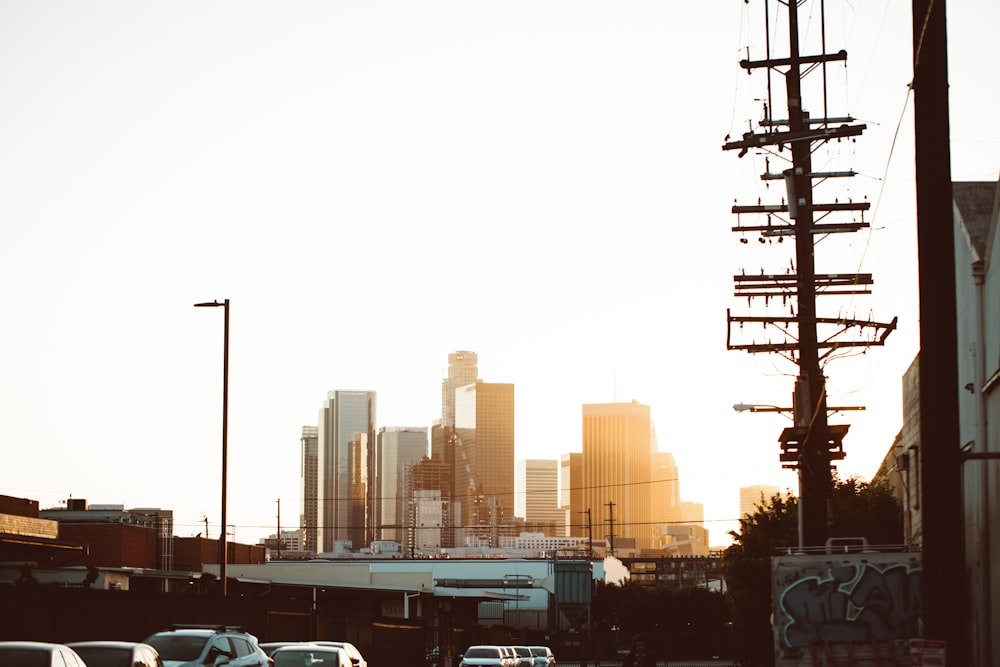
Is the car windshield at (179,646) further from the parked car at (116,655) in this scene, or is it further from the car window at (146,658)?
the parked car at (116,655)

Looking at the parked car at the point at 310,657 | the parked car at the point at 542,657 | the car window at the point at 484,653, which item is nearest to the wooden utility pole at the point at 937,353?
the parked car at the point at 310,657

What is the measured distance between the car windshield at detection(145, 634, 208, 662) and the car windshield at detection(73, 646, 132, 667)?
3723 millimetres

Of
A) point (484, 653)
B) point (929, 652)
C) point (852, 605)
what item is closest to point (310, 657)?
point (852, 605)

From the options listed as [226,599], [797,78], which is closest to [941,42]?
[797,78]

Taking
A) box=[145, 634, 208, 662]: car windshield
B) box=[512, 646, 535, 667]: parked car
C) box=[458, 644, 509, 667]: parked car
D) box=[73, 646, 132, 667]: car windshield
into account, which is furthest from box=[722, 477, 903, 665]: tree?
box=[73, 646, 132, 667]: car windshield

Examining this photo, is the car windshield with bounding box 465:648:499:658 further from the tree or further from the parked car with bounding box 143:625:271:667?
the parked car with bounding box 143:625:271:667

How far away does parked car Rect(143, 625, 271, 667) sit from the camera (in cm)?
2398

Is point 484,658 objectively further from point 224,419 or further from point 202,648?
point 202,648

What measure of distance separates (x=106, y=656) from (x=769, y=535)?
32.9 m

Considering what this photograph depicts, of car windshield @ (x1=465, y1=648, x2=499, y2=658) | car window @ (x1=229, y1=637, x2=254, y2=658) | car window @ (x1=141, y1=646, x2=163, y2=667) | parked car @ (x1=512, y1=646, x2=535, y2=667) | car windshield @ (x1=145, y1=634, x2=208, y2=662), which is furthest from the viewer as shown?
parked car @ (x1=512, y1=646, x2=535, y2=667)

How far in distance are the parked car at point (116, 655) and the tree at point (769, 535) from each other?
2483 cm

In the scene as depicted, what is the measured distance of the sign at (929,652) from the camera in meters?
13.6

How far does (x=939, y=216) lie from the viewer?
47.4ft

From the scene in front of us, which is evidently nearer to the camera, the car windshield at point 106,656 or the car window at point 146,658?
the car windshield at point 106,656
